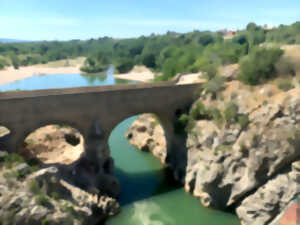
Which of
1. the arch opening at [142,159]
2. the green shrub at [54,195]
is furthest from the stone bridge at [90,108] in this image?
the green shrub at [54,195]

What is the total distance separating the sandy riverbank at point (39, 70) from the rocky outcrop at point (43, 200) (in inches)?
2737

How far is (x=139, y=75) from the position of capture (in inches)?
3295

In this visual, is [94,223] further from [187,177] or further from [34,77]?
[34,77]

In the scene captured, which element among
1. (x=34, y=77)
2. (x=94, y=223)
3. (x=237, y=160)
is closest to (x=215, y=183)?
(x=237, y=160)

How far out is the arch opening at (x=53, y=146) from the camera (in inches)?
855

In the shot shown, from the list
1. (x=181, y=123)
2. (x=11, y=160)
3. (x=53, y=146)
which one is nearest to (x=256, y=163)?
(x=181, y=123)

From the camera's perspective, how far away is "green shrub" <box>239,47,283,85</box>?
74.2 ft

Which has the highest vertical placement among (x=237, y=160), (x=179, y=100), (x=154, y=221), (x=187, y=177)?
(x=179, y=100)

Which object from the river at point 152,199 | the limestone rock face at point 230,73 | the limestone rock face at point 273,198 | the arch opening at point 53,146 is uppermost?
the limestone rock face at point 230,73

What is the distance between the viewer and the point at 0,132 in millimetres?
19422

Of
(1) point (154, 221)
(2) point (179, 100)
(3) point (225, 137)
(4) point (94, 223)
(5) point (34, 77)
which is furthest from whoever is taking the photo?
(5) point (34, 77)

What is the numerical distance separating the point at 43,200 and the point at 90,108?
7.78 meters

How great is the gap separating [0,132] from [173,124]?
1412cm

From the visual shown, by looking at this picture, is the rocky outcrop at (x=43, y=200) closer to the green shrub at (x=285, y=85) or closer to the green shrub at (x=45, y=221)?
the green shrub at (x=45, y=221)
